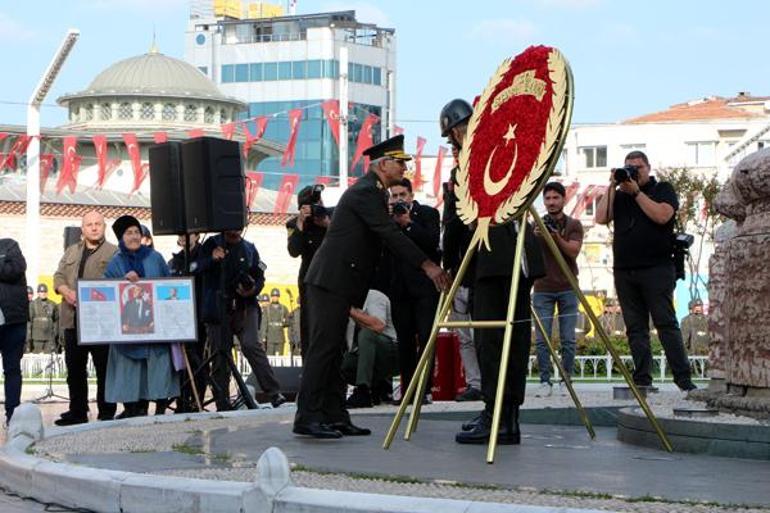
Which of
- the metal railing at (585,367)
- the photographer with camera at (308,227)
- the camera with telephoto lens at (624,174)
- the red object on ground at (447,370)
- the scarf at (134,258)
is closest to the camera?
the camera with telephoto lens at (624,174)

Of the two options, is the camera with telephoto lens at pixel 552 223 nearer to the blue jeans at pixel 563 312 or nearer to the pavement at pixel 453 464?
the blue jeans at pixel 563 312

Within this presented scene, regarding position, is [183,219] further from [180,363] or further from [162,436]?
[162,436]

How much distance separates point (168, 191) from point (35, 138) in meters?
35.0

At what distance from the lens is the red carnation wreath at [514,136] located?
31.4 ft

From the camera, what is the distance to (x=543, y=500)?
739cm

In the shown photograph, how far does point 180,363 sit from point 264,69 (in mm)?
126797

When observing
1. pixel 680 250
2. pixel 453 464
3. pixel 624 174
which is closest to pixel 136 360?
pixel 624 174

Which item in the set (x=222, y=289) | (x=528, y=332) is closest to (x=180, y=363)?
(x=222, y=289)

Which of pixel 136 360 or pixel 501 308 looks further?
pixel 136 360

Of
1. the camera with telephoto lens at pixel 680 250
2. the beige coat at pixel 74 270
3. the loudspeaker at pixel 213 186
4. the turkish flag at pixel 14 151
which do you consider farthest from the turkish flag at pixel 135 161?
the camera with telephoto lens at pixel 680 250

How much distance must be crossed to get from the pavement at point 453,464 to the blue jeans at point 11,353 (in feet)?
9.11

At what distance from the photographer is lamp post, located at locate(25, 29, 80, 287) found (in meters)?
42.7

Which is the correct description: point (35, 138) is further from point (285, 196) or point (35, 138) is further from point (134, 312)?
point (134, 312)

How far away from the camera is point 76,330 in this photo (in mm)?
15711
